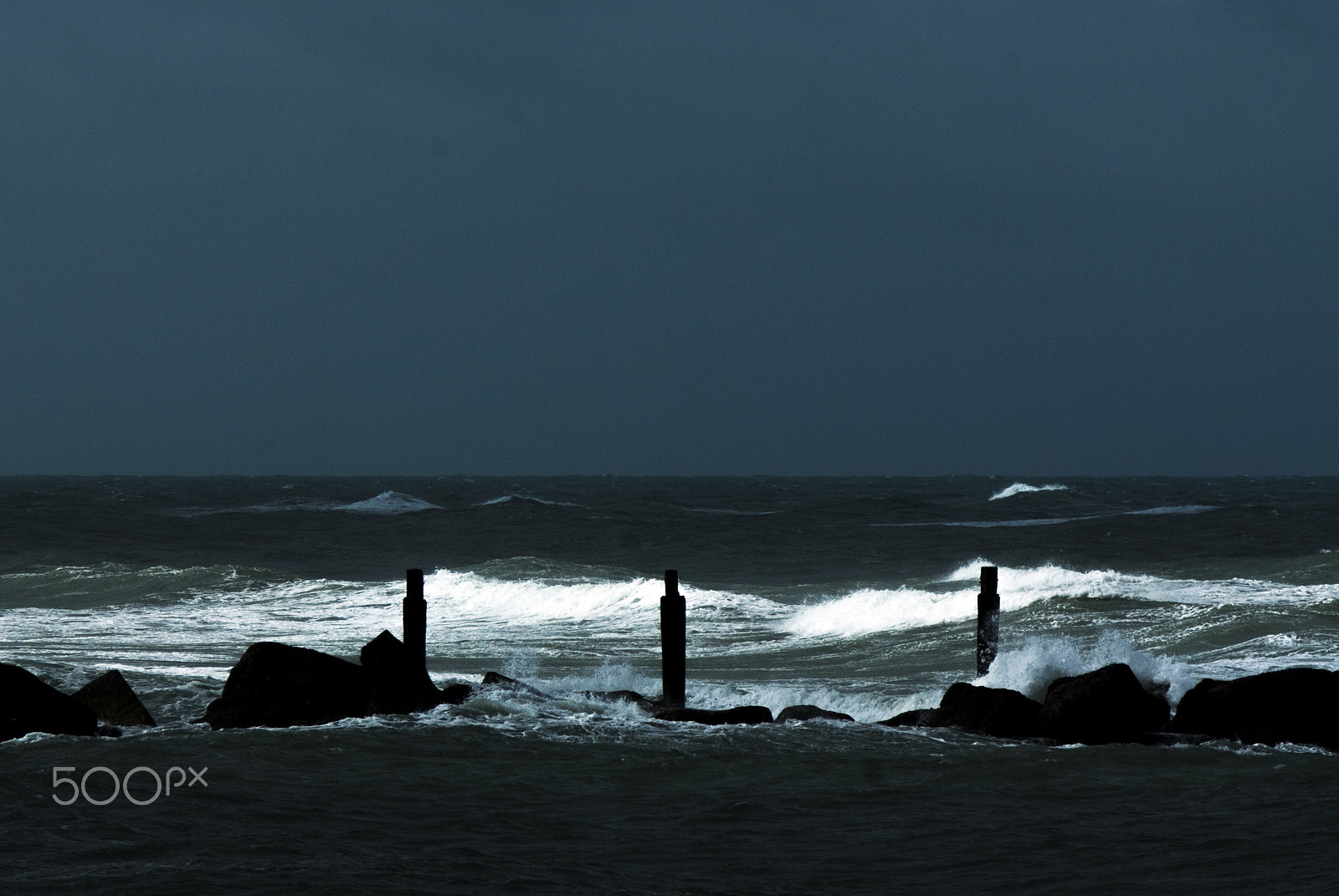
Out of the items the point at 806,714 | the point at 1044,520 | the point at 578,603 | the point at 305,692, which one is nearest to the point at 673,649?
the point at 806,714

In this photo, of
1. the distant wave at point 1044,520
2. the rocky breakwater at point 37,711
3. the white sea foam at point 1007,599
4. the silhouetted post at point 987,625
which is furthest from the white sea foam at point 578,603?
the distant wave at point 1044,520

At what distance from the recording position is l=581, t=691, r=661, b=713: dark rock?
13.4m

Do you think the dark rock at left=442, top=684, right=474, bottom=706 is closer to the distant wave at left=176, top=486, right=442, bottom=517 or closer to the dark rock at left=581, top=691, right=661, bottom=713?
the dark rock at left=581, top=691, right=661, bottom=713

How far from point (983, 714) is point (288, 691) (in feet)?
20.9

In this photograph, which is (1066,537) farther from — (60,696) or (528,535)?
(60,696)

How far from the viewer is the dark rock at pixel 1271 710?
11.5 m

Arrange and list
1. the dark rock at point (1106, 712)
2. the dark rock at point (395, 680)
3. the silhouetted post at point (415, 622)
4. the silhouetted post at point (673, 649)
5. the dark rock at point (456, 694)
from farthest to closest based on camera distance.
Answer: the silhouetted post at point (415, 622), the silhouetted post at point (673, 649), the dark rock at point (456, 694), the dark rock at point (395, 680), the dark rock at point (1106, 712)

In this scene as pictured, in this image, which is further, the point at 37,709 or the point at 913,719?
the point at 913,719

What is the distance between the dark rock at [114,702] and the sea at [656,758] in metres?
0.41

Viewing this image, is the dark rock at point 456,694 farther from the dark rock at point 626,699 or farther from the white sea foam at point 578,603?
the white sea foam at point 578,603

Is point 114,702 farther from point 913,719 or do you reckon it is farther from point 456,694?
point 913,719

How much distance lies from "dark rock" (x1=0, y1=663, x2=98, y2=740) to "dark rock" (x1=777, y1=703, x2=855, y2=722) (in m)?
6.13

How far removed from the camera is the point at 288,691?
12672 mm

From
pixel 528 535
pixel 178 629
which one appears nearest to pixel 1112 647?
pixel 178 629
